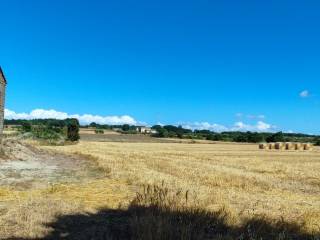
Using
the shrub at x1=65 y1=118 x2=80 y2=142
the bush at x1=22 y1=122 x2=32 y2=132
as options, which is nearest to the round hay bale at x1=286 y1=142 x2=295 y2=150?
the shrub at x1=65 y1=118 x2=80 y2=142

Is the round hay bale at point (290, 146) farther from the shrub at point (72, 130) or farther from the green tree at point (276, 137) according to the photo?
the green tree at point (276, 137)

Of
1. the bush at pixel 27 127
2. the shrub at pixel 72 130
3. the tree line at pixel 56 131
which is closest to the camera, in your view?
the tree line at pixel 56 131

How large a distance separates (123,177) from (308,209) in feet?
27.4

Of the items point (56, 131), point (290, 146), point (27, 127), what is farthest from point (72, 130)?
point (290, 146)

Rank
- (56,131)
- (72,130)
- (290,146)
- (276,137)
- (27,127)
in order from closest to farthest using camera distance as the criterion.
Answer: (290,146) < (72,130) < (27,127) < (56,131) < (276,137)

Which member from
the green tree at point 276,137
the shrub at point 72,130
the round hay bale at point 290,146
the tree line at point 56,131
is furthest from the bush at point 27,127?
the green tree at point 276,137

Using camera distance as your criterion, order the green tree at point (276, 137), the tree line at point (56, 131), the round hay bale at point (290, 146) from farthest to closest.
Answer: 1. the green tree at point (276, 137)
2. the round hay bale at point (290, 146)
3. the tree line at point (56, 131)

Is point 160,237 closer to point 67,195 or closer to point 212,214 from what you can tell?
point 212,214

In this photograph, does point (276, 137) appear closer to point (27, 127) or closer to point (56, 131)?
point (56, 131)

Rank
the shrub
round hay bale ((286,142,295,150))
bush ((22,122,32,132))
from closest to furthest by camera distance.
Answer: round hay bale ((286,142,295,150))
bush ((22,122,32,132))
the shrub

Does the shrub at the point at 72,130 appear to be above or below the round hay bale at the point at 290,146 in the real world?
above

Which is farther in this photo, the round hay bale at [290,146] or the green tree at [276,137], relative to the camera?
the green tree at [276,137]

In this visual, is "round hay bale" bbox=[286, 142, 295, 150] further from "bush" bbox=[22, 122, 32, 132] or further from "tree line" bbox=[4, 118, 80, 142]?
"bush" bbox=[22, 122, 32, 132]

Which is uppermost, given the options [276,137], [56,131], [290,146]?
[276,137]
